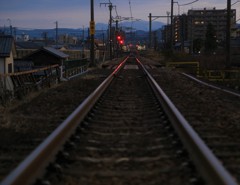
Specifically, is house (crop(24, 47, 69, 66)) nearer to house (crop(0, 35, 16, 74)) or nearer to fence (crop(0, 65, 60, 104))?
house (crop(0, 35, 16, 74))

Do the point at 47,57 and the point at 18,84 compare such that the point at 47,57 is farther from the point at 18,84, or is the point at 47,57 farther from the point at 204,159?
the point at 204,159

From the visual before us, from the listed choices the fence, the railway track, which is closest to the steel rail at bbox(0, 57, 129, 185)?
the railway track

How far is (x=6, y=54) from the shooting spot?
1543 inches

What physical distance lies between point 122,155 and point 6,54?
3480 centimetres

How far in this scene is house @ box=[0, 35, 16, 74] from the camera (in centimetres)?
3888

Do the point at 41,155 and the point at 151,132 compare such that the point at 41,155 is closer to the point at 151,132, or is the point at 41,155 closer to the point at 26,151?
the point at 26,151

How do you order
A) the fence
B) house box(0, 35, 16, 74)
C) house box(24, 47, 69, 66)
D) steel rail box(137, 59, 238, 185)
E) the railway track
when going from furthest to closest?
house box(24, 47, 69, 66)
house box(0, 35, 16, 74)
the fence
the railway track
steel rail box(137, 59, 238, 185)

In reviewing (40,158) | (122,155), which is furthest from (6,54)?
(40,158)

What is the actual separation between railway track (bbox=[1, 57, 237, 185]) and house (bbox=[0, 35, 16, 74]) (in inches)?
1204

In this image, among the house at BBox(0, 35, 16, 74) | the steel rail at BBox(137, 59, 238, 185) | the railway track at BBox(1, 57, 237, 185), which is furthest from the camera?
the house at BBox(0, 35, 16, 74)

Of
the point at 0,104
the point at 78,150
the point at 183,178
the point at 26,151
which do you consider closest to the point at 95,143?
the point at 78,150

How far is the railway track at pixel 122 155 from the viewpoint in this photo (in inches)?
A: 186

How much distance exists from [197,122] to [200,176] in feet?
13.4

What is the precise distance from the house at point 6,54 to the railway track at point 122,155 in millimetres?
30592
